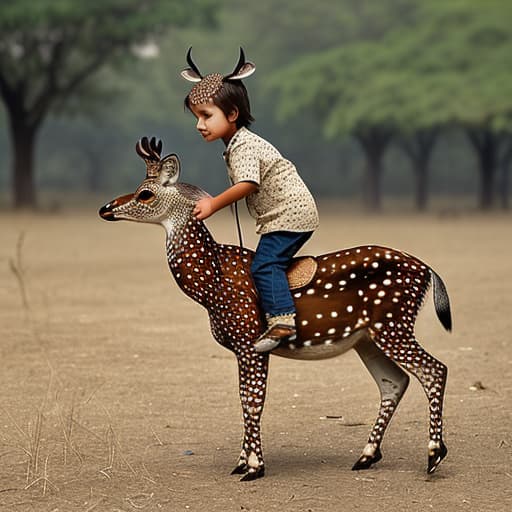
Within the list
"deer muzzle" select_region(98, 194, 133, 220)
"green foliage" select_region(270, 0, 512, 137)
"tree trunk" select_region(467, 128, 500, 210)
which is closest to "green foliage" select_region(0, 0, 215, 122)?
"green foliage" select_region(270, 0, 512, 137)

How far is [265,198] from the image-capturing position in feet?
17.5

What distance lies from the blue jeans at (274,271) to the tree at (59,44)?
2967 cm

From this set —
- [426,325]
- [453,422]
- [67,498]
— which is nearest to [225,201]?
[67,498]

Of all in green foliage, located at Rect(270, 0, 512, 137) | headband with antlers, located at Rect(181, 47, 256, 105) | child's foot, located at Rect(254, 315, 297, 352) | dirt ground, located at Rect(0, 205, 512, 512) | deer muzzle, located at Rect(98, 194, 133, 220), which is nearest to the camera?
dirt ground, located at Rect(0, 205, 512, 512)

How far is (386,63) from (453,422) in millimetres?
37626

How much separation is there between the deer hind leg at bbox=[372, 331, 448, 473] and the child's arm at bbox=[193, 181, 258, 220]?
93 centimetres

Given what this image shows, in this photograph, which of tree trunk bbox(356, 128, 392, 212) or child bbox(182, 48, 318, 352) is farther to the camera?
tree trunk bbox(356, 128, 392, 212)

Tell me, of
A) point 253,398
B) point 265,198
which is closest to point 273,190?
point 265,198

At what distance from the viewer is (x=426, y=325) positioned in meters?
10.5

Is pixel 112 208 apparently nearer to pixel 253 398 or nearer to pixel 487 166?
pixel 253 398

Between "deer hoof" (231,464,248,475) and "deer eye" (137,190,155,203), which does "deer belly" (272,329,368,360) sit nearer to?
"deer hoof" (231,464,248,475)

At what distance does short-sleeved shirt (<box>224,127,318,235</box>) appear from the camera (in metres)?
5.28

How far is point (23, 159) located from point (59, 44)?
3.91 meters

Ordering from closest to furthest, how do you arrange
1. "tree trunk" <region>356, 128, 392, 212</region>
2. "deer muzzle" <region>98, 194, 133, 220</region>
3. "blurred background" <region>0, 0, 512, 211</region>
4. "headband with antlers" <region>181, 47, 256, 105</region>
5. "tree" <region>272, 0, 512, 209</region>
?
1. "headband with antlers" <region>181, 47, 256, 105</region>
2. "deer muzzle" <region>98, 194, 133, 220</region>
3. "blurred background" <region>0, 0, 512, 211</region>
4. "tree" <region>272, 0, 512, 209</region>
5. "tree trunk" <region>356, 128, 392, 212</region>
